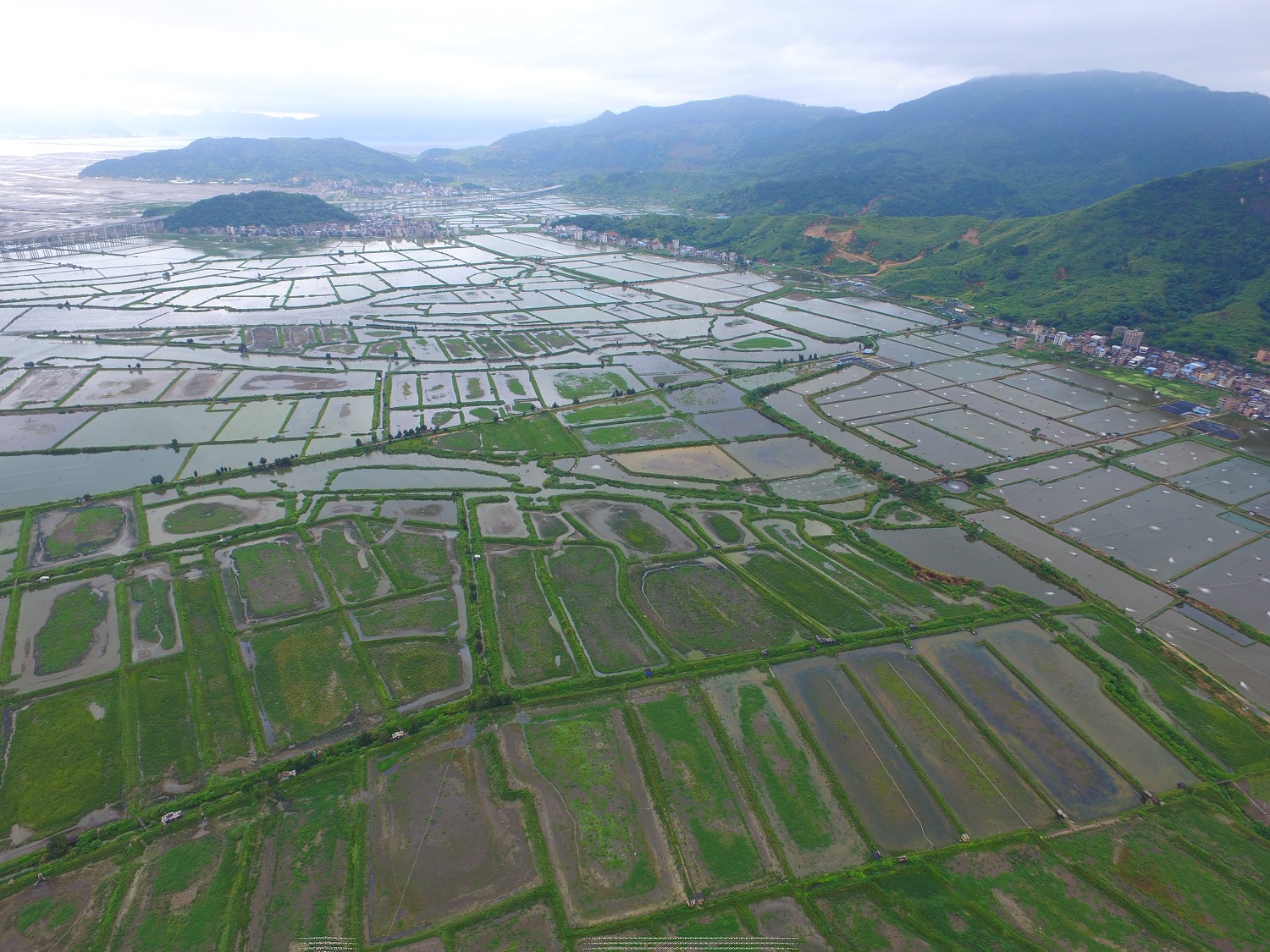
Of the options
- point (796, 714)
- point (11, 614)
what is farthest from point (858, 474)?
point (11, 614)

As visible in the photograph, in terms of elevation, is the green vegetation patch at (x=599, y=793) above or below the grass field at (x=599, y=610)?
below

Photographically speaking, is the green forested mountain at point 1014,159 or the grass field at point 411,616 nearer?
the grass field at point 411,616

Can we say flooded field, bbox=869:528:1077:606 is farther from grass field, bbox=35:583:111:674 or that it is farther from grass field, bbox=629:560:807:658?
grass field, bbox=35:583:111:674

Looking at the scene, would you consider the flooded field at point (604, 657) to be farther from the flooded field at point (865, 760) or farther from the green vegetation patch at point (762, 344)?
the green vegetation patch at point (762, 344)

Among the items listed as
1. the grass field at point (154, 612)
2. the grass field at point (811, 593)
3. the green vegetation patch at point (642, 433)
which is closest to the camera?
the grass field at point (154, 612)

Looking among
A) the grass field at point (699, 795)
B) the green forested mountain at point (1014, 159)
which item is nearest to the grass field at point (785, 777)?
the grass field at point (699, 795)

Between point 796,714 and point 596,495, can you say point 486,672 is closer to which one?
point 796,714

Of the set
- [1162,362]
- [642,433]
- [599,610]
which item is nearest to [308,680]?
[599,610]

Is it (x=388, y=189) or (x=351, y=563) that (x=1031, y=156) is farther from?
(x=351, y=563)
